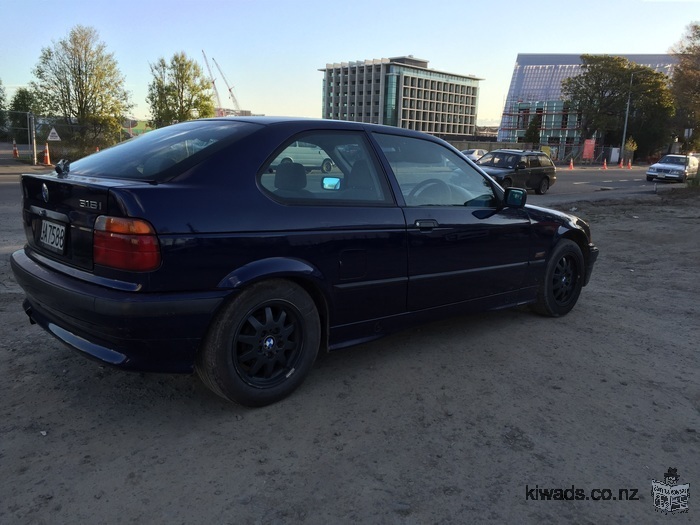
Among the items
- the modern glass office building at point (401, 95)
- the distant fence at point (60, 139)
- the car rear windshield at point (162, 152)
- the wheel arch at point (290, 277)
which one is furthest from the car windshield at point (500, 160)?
the modern glass office building at point (401, 95)

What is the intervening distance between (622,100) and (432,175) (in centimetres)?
7645

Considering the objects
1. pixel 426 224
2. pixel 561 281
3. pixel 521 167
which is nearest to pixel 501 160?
pixel 521 167

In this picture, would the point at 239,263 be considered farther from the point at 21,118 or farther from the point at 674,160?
the point at 21,118

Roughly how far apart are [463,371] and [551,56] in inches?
6456

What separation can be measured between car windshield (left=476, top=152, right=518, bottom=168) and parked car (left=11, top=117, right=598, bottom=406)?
56.1 feet

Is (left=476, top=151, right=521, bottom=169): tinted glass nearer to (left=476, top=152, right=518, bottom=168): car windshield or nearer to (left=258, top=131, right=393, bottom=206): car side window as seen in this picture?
(left=476, top=152, right=518, bottom=168): car windshield

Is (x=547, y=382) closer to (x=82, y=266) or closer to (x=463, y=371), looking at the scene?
(x=463, y=371)

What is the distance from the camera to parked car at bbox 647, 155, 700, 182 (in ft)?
98.8

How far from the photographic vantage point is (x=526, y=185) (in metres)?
20.3

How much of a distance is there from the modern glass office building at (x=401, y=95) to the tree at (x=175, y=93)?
115289 millimetres

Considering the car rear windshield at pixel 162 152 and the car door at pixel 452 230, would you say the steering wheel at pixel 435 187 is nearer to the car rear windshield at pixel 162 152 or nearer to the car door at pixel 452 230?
the car door at pixel 452 230

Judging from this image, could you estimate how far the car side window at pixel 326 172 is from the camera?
123 inches

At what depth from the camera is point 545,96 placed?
457ft

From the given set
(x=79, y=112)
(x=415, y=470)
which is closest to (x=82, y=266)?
(x=415, y=470)
